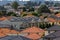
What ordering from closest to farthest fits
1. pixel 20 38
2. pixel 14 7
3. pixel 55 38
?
pixel 20 38 → pixel 55 38 → pixel 14 7

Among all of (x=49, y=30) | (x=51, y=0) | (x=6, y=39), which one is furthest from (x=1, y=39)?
(x=51, y=0)

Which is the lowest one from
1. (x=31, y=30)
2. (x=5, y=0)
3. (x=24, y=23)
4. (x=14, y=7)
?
(x=5, y=0)

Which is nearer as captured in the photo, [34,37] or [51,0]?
[34,37]

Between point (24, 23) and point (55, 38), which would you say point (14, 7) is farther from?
point (55, 38)

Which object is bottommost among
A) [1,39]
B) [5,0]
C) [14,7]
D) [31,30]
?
[5,0]

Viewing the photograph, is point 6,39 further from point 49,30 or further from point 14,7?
point 14,7

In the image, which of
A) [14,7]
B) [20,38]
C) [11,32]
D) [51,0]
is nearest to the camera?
[20,38]

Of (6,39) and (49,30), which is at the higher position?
(6,39)

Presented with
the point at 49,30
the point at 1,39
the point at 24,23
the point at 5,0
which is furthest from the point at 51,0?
the point at 1,39

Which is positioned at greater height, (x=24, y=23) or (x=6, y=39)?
(x=6, y=39)
